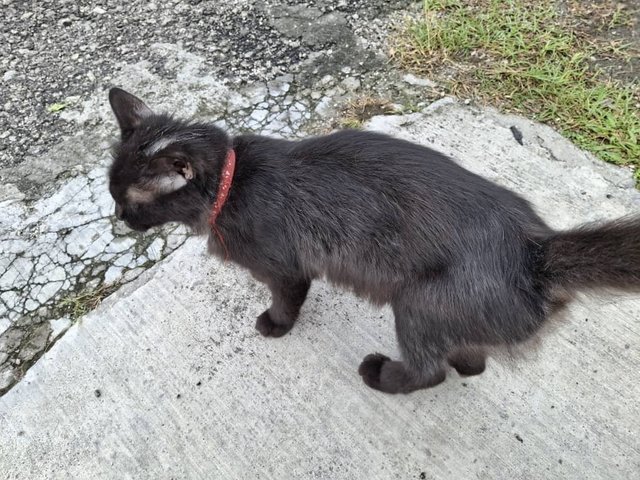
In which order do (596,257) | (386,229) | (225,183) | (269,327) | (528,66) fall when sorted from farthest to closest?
(528,66)
(269,327)
(225,183)
(386,229)
(596,257)

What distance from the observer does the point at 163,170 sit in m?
1.74

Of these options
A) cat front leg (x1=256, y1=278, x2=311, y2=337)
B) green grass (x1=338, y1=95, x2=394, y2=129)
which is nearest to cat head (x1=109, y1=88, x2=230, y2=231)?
cat front leg (x1=256, y1=278, x2=311, y2=337)

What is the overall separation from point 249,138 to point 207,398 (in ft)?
3.75

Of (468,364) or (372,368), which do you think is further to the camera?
(372,368)

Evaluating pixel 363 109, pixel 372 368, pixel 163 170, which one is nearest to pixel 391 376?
pixel 372 368

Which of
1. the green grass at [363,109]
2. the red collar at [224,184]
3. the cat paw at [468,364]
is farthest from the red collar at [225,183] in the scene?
the green grass at [363,109]

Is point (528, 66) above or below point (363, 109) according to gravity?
above

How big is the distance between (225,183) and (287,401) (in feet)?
3.25

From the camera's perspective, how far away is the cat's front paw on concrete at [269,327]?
229 centimetres

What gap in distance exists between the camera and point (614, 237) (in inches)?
55.2

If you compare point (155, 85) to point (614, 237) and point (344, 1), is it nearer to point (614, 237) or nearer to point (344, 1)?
point (344, 1)

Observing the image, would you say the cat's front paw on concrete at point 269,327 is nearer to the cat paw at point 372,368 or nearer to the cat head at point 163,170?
the cat paw at point 372,368

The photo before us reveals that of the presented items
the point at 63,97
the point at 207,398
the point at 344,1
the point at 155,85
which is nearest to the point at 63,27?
the point at 63,97

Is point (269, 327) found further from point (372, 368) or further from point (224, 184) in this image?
point (224, 184)
